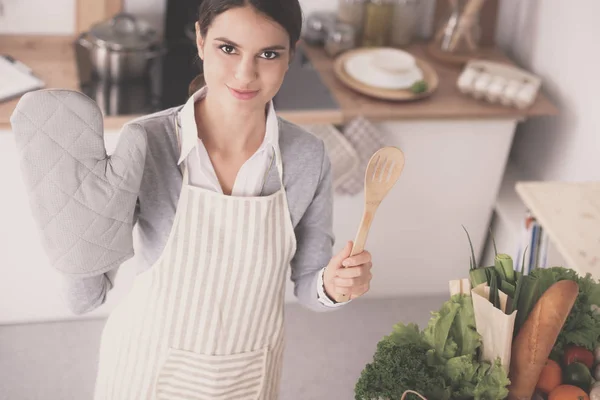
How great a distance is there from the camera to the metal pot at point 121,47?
2.08 metres

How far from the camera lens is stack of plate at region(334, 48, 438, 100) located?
2.18 metres

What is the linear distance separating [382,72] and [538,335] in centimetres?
137

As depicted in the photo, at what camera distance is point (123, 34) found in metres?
2.12

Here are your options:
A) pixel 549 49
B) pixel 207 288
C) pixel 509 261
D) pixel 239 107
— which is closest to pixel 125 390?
pixel 207 288

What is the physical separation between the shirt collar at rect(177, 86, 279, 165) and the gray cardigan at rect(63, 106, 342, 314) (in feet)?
0.07

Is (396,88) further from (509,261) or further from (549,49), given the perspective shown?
(509,261)

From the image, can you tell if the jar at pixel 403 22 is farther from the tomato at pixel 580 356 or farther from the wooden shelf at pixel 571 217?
the tomato at pixel 580 356

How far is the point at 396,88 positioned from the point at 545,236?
2.07ft

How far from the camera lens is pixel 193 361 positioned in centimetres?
125

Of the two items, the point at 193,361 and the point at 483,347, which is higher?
the point at 483,347

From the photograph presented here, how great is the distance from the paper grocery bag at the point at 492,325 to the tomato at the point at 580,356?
12 cm

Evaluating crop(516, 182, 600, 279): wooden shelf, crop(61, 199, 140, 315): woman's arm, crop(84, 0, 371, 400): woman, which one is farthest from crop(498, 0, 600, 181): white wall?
crop(61, 199, 140, 315): woman's arm

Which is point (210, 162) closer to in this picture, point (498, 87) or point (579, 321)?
point (579, 321)

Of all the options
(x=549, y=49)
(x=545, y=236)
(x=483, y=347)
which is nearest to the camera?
(x=483, y=347)
